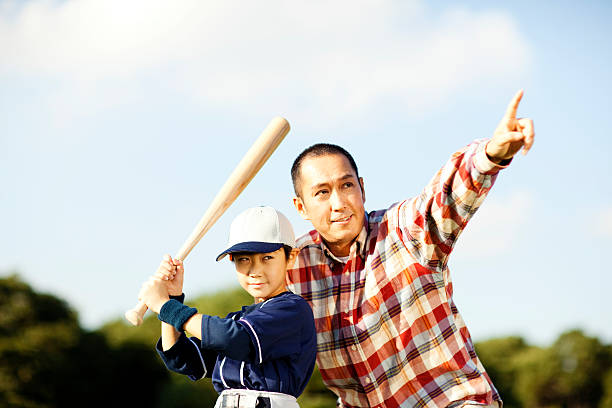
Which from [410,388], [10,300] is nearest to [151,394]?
[10,300]

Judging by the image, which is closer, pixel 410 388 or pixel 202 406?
pixel 410 388

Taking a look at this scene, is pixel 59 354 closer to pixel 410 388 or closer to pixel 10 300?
pixel 10 300

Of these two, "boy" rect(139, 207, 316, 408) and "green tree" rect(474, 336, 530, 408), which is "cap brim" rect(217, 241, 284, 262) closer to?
"boy" rect(139, 207, 316, 408)

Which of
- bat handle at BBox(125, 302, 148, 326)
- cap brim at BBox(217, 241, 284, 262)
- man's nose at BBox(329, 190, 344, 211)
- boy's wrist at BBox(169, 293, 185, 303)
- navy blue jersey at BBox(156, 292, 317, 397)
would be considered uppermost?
man's nose at BBox(329, 190, 344, 211)

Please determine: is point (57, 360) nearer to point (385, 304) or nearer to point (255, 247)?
point (385, 304)

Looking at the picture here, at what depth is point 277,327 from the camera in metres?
2.90

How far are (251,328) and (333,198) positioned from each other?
3.48ft

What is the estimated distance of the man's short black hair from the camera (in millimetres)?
3766

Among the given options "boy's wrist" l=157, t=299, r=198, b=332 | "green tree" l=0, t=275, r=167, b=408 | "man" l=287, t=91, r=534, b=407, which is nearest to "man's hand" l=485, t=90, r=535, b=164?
"man" l=287, t=91, r=534, b=407

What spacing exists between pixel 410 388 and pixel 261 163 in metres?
1.56

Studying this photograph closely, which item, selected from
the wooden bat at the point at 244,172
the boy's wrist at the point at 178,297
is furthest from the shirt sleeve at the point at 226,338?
the wooden bat at the point at 244,172

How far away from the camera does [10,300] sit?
23.0 meters

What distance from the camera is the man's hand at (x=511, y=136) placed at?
2.82 meters

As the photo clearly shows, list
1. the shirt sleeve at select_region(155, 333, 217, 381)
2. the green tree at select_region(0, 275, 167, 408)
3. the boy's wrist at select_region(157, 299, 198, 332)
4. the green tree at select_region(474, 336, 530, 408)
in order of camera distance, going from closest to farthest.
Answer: the boy's wrist at select_region(157, 299, 198, 332)
the shirt sleeve at select_region(155, 333, 217, 381)
the green tree at select_region(0, 275, 167, 408)
the green tree at select_region(474, 336, 530, 408)
